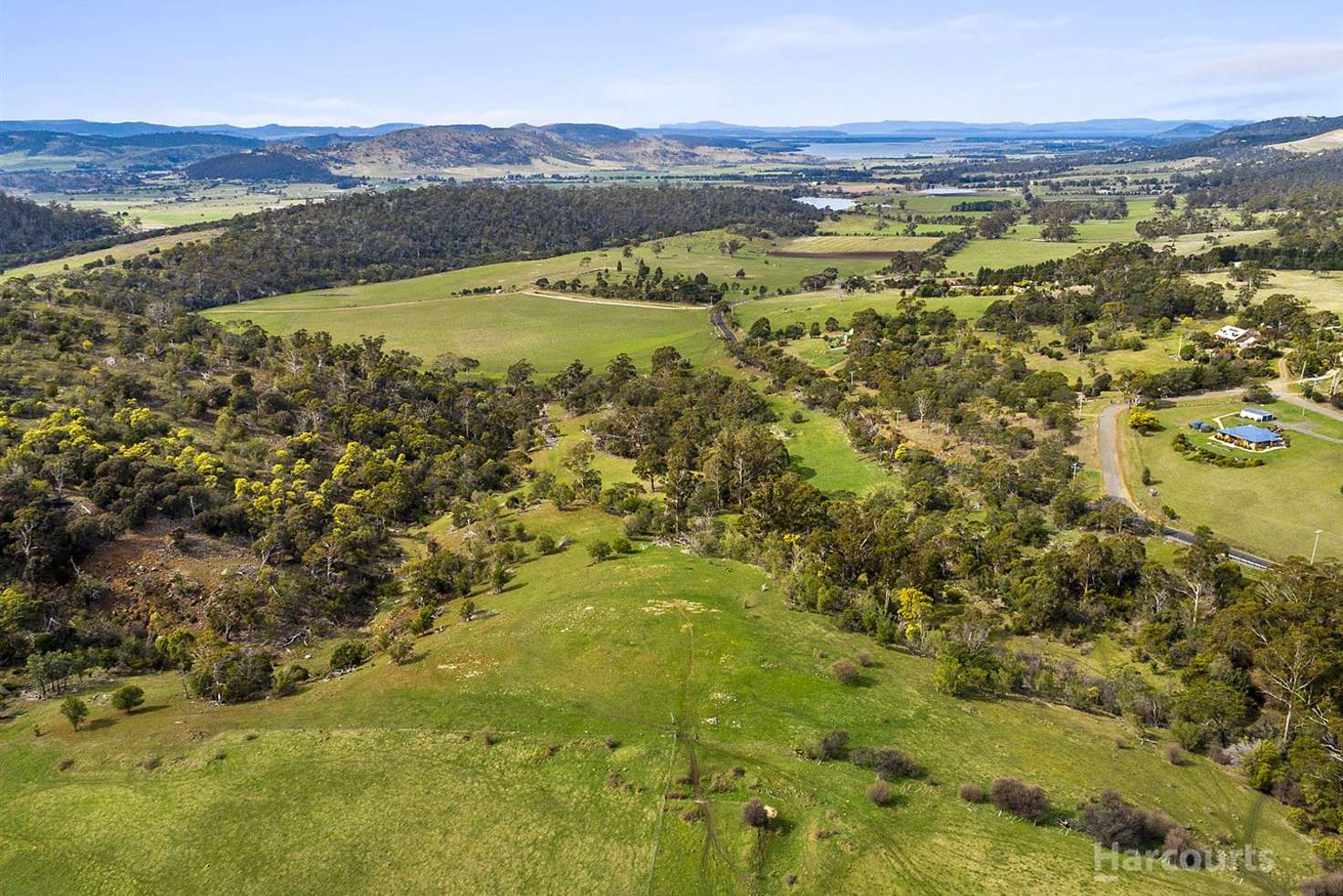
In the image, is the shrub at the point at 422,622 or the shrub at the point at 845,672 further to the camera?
the shrub at the point at 422,622

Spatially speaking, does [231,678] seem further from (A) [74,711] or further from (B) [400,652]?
(B) [400,652]

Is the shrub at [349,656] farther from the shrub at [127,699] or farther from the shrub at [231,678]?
the shrub at [127,699]

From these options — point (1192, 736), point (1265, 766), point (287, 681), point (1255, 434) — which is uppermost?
point (1255, 434)

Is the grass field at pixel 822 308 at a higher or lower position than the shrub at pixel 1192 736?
higher

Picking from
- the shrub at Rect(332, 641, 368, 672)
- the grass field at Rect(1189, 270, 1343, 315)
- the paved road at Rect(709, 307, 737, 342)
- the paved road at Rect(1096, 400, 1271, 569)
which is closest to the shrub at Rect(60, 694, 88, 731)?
the shrub at Rect(332, 641, 368, 672)

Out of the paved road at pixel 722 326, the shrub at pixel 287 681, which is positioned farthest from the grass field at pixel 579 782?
the paved road at pixel 722 326

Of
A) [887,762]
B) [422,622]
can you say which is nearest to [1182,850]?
[887,762]
